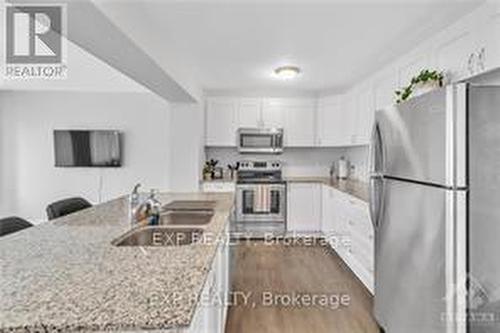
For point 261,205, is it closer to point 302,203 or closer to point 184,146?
point 302,203

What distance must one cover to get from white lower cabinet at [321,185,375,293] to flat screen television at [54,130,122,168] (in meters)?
3.38

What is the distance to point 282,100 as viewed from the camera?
17.4 ft

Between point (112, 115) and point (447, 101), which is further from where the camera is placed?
point (112, 115)

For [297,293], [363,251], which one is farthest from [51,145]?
[363,251]

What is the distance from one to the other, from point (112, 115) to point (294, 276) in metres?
3.82

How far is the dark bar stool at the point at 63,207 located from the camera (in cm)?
236

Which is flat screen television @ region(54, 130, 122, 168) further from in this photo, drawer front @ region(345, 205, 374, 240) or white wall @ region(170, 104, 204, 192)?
drawer front @ region(345, 205, 374, 240)

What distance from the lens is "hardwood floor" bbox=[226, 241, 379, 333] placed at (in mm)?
2557

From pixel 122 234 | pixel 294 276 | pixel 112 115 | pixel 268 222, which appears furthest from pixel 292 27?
pixel 112 115

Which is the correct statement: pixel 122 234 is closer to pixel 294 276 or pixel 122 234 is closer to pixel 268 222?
pixel 294 276

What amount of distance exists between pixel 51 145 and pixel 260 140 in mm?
3392

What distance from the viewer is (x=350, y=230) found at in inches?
143

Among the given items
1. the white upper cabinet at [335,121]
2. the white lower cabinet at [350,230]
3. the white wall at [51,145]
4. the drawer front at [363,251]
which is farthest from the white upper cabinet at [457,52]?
the white wall at [51,145]

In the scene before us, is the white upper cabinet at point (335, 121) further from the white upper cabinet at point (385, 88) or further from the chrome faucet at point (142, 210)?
the chrome faucet at point (142, 210)
